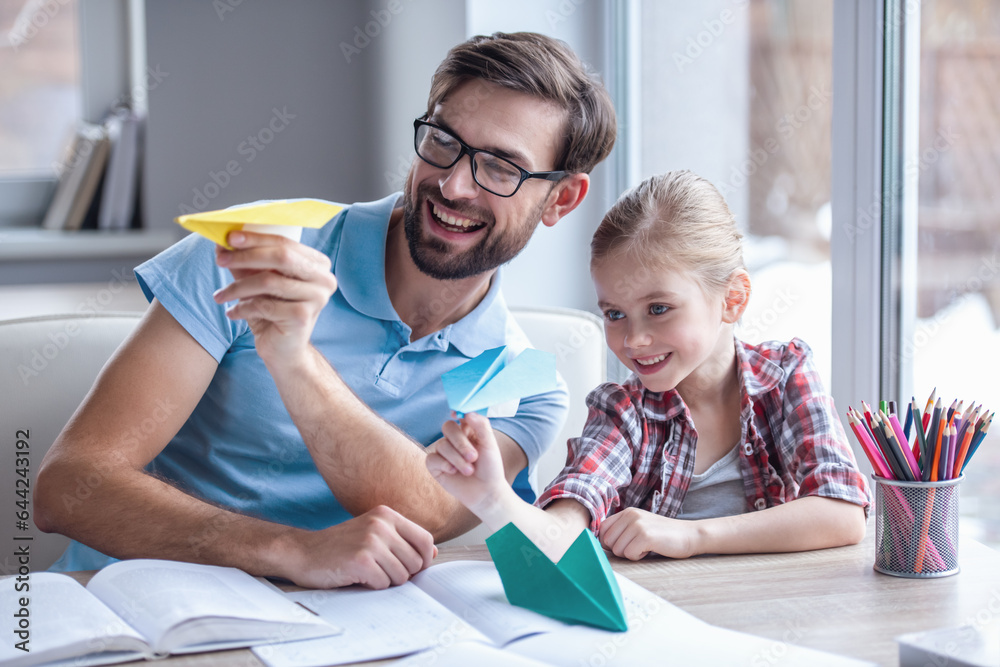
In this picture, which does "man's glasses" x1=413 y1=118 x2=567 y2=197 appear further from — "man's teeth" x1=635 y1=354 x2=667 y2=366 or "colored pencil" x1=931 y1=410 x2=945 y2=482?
"colored pencil" x1=931 y1=410 x2=945 y2=482

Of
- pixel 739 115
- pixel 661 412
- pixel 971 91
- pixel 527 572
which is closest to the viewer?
pixel 527 572

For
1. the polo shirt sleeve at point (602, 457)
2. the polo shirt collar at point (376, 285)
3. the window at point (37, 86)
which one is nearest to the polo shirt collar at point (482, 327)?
the polo shirt collar at point (376, 285)

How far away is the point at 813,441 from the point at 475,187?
1.91ft

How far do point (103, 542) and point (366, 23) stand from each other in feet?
7.26

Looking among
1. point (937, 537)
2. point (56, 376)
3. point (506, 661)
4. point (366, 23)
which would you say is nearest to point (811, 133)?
point (937, 537)

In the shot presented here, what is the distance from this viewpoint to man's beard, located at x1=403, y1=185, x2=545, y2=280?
4.39 feet

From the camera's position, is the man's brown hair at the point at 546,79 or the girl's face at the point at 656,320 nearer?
the girl's face at the point at 656,320

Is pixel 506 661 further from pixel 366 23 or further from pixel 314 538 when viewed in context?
pixel 366 23

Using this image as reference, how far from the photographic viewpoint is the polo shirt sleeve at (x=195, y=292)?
1196mm

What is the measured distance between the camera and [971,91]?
1316mm

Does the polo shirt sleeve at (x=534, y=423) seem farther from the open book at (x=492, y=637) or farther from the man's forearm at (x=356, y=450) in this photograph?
the open book at (x=492, y=637)
